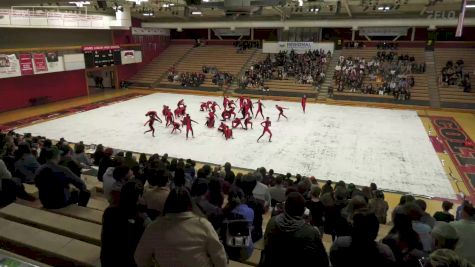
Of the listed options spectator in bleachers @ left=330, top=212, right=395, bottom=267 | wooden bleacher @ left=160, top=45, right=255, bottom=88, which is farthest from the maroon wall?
spectator in bleachers @ left=330, top=212, right=395, bottom=267

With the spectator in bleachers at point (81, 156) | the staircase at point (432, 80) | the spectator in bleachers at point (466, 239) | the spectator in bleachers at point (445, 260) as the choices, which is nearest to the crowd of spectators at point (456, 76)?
the staircase at point (432, 80)

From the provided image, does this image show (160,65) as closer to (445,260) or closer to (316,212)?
(316,212)

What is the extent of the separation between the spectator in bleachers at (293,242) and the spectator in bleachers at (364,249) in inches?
8.0

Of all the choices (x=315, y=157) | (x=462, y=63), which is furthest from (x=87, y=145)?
(x=462, y=63)

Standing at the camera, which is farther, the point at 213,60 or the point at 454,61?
the point at 213,60

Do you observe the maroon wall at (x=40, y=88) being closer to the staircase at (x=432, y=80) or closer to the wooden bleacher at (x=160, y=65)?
the wooden bleacher at (x=160, y=65)

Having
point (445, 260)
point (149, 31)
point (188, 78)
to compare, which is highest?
point (149, 31)

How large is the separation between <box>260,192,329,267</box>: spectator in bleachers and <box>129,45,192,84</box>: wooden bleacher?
89.9 feet

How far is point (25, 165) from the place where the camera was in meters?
6.40

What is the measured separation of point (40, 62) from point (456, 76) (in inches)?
995

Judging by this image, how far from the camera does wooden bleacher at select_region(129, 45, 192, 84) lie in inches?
1144

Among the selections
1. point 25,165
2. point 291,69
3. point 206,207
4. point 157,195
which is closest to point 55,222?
point 157,195

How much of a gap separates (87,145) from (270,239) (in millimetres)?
11469

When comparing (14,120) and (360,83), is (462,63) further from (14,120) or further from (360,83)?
(14,120)
